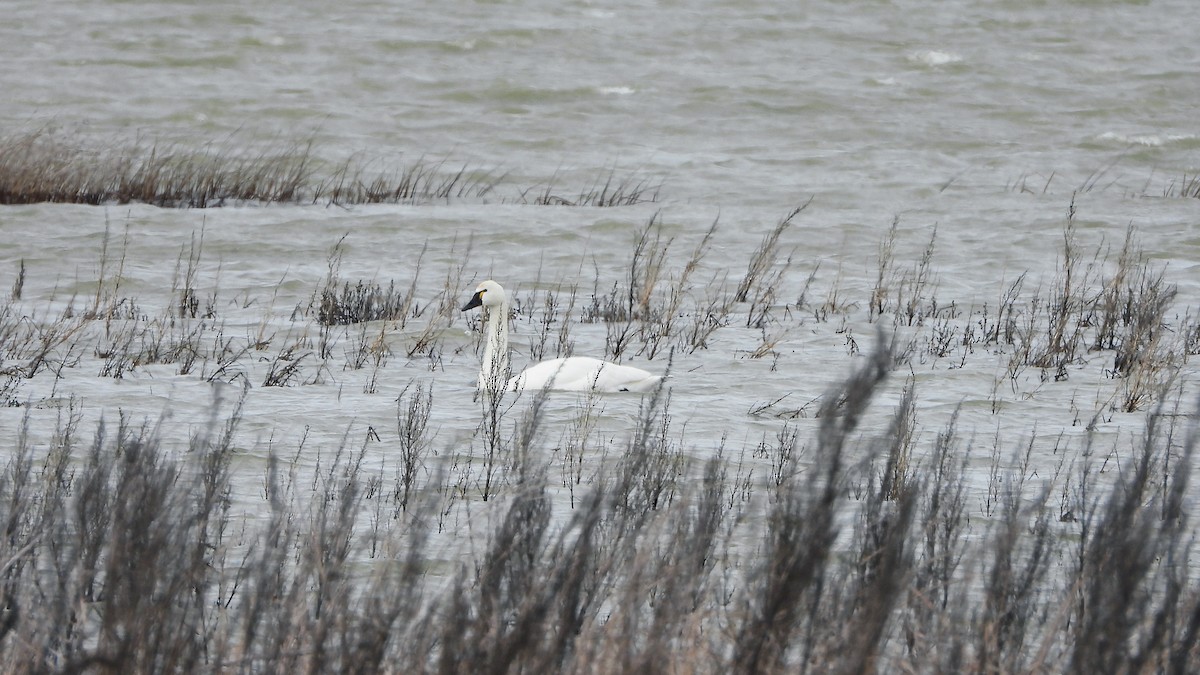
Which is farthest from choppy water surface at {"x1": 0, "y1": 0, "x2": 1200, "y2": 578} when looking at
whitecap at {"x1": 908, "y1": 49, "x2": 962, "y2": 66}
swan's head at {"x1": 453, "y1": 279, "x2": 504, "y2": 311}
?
swan's head at {"x1": 453, "y1": 279, "x2": 504, "y2": 311}

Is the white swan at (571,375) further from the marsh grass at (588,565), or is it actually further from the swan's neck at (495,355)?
the marsh grass at (588,565)

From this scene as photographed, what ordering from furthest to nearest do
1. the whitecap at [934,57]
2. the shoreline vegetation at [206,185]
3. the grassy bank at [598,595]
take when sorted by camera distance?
the whitecap at [934,57], the shoreline vegetation at [206,185], the grassy bank at [598,595]

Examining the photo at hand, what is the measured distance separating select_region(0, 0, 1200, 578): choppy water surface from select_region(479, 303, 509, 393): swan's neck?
0.19m

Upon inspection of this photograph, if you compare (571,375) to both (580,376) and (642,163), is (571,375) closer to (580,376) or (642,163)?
(580,376)

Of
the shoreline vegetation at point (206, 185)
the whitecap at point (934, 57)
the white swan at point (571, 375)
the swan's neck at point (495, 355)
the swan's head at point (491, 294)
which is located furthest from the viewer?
the whitecap at point (934, 57)

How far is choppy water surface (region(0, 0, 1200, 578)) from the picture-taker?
7184 millimetres

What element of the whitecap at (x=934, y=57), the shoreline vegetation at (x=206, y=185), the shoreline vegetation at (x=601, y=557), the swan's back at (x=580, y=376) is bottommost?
the shoreline vegetation at (x=206, y=185)

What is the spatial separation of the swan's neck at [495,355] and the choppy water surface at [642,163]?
0.64ft

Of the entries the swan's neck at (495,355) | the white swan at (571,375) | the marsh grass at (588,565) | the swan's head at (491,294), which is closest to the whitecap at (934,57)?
the swan's head at (491,294)

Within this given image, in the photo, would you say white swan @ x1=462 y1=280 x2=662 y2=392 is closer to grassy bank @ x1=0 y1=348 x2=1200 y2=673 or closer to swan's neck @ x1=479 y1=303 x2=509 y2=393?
swan's neck @ x1=479 y1=303 x2=509 y2=393

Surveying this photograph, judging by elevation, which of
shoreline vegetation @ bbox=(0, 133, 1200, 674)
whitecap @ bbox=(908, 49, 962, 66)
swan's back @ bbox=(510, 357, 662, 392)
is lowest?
whitecap @ bbox=(908, 49, 962, 66)

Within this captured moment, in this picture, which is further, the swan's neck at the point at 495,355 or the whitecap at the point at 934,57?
the whitecap at the point at 934,57

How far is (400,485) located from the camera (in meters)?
5.00

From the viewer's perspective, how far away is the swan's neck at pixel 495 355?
6.59 m
